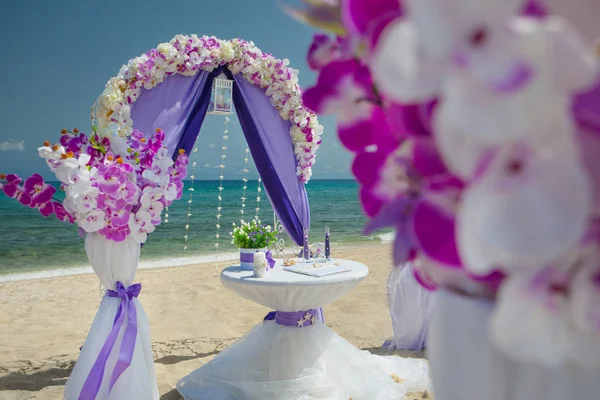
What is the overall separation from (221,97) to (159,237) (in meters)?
13.9

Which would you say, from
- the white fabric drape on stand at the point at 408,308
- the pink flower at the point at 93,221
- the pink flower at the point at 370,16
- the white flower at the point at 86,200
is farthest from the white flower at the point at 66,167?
the white fabric drape on stand at the point at 408,308

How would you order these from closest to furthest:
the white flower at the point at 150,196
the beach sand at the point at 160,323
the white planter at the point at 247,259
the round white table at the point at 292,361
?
1. the white flower at the point at 150,196
2. the round white table at the point at 292,361
3. the white planter at the point at 247,259
4. the beach sand at the point at 160,323

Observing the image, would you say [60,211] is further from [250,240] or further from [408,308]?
[408,308]

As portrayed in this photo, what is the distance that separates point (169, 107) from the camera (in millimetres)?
4141

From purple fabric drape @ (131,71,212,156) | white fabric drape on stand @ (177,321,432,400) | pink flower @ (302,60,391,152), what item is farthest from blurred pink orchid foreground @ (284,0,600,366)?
purple fabric drape @ (131,71,212,156)

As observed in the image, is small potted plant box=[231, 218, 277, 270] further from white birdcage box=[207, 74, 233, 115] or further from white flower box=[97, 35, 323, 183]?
white birdcage box=[207, 74, 233, 115]

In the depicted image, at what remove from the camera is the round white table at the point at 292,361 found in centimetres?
365

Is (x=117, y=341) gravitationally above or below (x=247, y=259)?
below

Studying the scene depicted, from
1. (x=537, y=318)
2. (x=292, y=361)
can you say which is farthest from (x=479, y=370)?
(x=292, y=361)

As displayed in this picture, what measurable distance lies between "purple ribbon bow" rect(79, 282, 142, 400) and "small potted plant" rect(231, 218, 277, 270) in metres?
0.93

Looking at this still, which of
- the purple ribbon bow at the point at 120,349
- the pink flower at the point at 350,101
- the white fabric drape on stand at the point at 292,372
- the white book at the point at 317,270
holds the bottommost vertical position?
the white fabric drape on stand at the point at 292,372

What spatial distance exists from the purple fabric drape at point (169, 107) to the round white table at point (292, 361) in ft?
4.21

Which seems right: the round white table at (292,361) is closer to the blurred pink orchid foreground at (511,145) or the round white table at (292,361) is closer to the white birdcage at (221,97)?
the white birdcage at (221,97)

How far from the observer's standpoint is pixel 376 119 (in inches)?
24.7
